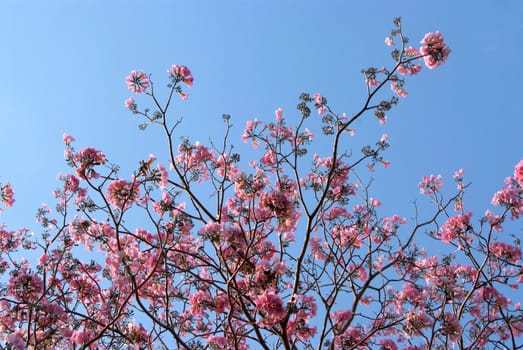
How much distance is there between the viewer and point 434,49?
6.37 m

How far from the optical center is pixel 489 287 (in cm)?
691

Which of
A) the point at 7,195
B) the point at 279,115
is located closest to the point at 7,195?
the point at 7,195

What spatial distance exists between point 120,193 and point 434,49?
13.5 feet

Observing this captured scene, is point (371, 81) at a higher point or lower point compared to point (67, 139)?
higher

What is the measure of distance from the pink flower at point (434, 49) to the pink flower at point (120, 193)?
383 cm

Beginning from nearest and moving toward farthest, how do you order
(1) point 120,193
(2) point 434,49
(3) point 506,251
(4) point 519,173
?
(1) point 120,193 → (2) point 434,49 → (3) point 506,251 → (4) point 519,173

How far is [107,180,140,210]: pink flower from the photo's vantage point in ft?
18.6

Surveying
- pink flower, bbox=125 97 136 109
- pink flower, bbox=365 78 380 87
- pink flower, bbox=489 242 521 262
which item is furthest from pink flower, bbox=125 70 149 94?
pink flower, bbox=489 242 521 262

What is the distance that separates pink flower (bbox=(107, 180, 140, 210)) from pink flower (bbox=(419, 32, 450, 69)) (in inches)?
151

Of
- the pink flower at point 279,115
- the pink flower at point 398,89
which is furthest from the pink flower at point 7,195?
the pink flower at point 398,89

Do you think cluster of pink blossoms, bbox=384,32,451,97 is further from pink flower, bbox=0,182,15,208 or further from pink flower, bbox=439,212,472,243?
pink flower, bbox=0,182,15,208

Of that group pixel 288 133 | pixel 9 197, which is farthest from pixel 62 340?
pixel 288 133

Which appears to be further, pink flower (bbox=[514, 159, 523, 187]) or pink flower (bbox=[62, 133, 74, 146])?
pink flower (bbox=[514, 159, 523, 187])

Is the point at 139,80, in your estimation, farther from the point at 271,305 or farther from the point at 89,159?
the point at 271,305
